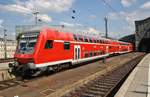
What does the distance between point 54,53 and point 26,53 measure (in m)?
2.28

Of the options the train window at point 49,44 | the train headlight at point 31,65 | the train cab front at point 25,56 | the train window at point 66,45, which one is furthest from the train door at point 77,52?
the train headlight at point 31,65

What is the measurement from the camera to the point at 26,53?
51.2ft

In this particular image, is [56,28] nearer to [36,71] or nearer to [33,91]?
[36,71]

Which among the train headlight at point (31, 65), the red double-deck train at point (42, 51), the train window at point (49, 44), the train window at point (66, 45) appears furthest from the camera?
the train window at point (66, 45)

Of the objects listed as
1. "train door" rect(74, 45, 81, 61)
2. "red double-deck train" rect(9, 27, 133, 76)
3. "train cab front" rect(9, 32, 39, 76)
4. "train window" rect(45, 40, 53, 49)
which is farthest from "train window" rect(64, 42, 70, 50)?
"train cab front" rect(9, 32, 39, 76)

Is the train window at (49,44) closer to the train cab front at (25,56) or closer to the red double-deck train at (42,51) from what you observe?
the red double-deck train at (42,51)

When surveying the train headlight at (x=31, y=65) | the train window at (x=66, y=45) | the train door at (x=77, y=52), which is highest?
the train window at (x=66, y=45)

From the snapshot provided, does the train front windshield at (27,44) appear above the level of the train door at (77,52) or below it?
above

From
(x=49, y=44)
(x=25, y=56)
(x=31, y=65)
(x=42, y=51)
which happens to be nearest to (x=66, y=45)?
(x=49, y=44)

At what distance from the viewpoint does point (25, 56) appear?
15.5 metres

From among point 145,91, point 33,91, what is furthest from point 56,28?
point 145,91

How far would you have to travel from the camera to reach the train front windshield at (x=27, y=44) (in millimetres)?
15719

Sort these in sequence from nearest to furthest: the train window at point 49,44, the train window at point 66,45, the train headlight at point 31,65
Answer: the train headlight at point 31,65
the train window at point 49,44
the train window at point 66,45

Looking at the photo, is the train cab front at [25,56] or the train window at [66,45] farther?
the train window at [66,45]
